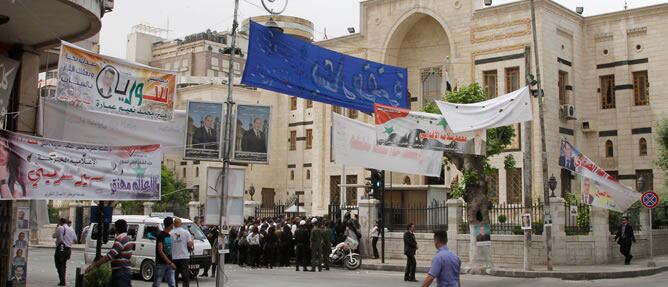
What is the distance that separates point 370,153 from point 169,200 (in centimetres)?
3369

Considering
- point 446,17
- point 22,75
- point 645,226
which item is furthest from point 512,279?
point 446,17

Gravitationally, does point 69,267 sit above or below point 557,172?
below

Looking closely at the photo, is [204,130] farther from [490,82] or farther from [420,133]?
[490,82]

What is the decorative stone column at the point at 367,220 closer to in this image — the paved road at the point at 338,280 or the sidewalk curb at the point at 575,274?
the paved road at the point at 338,280

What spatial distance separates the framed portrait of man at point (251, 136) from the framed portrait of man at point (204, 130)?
34cm

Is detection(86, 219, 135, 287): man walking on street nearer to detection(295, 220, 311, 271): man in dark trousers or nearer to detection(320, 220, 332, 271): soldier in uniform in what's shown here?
detection(320, 220, 332, 271): soldier in uniform

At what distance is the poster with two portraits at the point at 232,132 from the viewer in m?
12.5

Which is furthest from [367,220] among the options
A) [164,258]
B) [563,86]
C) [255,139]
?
[164,258]

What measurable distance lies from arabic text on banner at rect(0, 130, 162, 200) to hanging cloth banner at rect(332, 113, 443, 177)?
5.31 meters

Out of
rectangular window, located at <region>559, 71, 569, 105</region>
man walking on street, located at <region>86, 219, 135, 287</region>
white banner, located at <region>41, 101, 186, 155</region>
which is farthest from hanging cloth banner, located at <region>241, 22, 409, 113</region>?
rectangular window, located at <region>559, 71, 569, 105</region>

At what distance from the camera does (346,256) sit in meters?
22.5

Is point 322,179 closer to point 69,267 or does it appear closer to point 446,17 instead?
point 446,17

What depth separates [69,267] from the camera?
2286 centimetres

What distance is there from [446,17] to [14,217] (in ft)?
83.9
